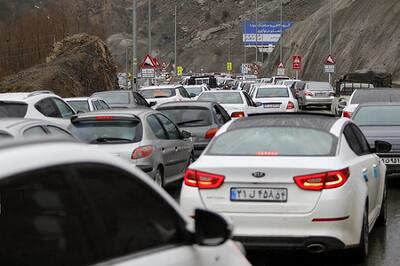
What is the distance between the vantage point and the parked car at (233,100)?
2236 centimetres

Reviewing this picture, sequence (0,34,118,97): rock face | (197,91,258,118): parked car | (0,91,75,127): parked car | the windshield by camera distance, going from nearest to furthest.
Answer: the windshield → (0,91,75,127): parked car → (197,91,258,118): parked car → (0,34,118,97): rock face

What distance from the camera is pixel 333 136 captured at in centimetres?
784

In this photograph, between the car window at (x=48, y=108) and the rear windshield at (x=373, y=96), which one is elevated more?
the car window at (x=48, y=108)

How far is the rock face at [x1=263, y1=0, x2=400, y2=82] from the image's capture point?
A: 62.5 meters

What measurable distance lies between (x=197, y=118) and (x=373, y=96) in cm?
703

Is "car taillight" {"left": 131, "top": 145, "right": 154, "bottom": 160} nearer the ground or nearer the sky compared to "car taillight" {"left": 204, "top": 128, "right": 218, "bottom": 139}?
nearer the sky

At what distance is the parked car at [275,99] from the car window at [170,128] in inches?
584

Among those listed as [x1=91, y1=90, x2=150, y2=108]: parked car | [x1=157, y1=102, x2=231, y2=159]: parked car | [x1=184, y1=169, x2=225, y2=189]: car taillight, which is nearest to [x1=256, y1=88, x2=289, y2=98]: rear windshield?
[x1=91, y1=90, x2=150, y2=108]: parked car

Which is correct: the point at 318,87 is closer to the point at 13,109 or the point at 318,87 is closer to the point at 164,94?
the point at 164,94

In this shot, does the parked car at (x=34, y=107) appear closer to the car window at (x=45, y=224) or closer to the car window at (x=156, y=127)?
the car window at (x=156, y=127)

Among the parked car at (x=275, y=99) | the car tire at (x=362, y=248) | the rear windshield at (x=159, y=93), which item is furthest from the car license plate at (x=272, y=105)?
the car tire at (x=362, y=248)

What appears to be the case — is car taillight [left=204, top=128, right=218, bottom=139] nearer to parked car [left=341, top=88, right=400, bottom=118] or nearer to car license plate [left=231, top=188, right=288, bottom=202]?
parked car [left=341, top=88, right=400, bottom=118]

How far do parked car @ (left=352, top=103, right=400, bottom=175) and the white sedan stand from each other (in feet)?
16.6

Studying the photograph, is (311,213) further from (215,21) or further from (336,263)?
(215,21)
